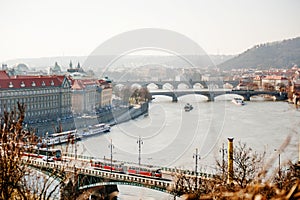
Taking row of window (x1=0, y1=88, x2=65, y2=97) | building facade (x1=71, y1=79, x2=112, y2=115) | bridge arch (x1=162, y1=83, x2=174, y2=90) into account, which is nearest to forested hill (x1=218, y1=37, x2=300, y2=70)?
bridge arch (x1=162, y1=83, x2=174, y2=90)

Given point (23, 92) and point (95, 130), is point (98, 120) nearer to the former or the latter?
point (95, 130)

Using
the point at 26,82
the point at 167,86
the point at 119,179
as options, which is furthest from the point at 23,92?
the point at 167,86

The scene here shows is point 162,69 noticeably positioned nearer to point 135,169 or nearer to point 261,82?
point 261,82

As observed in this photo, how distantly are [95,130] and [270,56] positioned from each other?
86.1ft

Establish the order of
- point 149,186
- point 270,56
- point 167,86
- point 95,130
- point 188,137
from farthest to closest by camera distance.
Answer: point 270,56 → point 167,86 → point 95,130 → point 188,137 → point 149,186

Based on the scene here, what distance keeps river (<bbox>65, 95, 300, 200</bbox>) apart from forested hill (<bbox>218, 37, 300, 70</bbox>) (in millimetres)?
18410

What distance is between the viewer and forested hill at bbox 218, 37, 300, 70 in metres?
29.4

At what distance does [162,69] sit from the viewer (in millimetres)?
24594

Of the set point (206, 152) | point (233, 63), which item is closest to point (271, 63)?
point (233, 63)

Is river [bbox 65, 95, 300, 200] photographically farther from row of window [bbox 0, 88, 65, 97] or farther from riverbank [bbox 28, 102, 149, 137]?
row of window [bbox 0, 88, 65, 97]

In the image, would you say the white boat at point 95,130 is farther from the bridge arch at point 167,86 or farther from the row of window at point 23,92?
the bridge arch at point 167,86

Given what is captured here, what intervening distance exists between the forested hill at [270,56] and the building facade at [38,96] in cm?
1994

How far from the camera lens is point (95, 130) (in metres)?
8.73

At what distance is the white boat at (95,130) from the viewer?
8.50 meters
